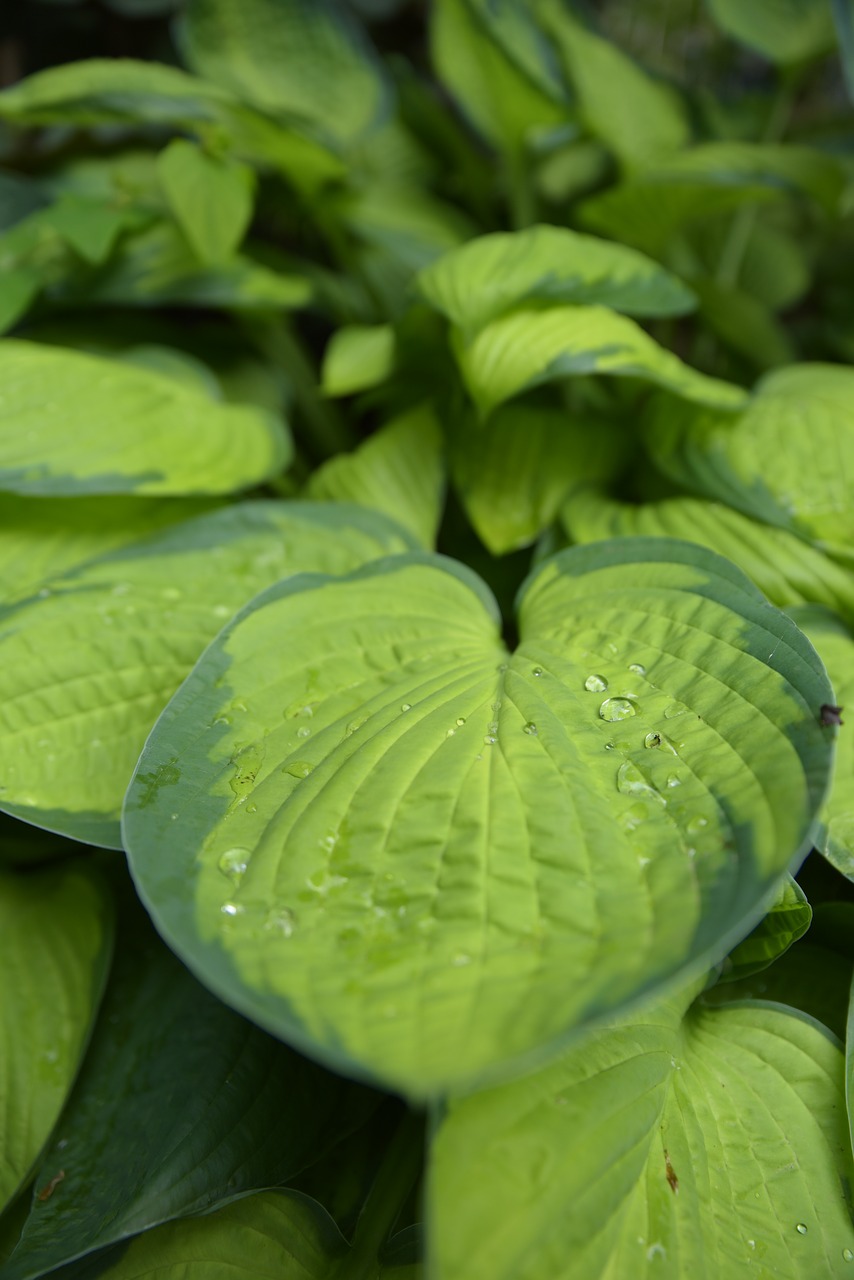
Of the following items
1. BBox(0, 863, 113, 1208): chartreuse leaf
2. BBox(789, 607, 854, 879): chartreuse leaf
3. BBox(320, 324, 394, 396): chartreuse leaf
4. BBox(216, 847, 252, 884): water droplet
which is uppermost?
BBox(216, 847, 252, 884): water droplet

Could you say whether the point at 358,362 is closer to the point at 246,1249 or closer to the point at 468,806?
the point at 468,806

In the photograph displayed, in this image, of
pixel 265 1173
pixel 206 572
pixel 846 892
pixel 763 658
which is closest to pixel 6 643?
pixel 206 572

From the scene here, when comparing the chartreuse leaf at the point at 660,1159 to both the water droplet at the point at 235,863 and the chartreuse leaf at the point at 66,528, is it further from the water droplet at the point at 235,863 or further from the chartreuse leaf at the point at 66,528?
the chartreuse leaf at the point at 66,528

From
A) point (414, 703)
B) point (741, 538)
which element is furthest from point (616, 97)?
point (414, 703)

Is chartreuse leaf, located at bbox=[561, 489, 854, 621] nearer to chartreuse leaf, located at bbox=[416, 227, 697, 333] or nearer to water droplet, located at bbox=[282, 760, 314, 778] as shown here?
chartreuse leaf, located at bbox=[416, 227, 697, 333]

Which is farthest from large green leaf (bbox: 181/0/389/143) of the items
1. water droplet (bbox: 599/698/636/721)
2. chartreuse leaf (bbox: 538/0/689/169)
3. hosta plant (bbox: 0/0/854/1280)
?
water droplet (bbox: 599/698/636/721)

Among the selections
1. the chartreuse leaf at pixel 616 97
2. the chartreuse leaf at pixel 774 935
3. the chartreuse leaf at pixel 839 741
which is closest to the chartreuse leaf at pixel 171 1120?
the chartreuse leaf at pixel 774 935
